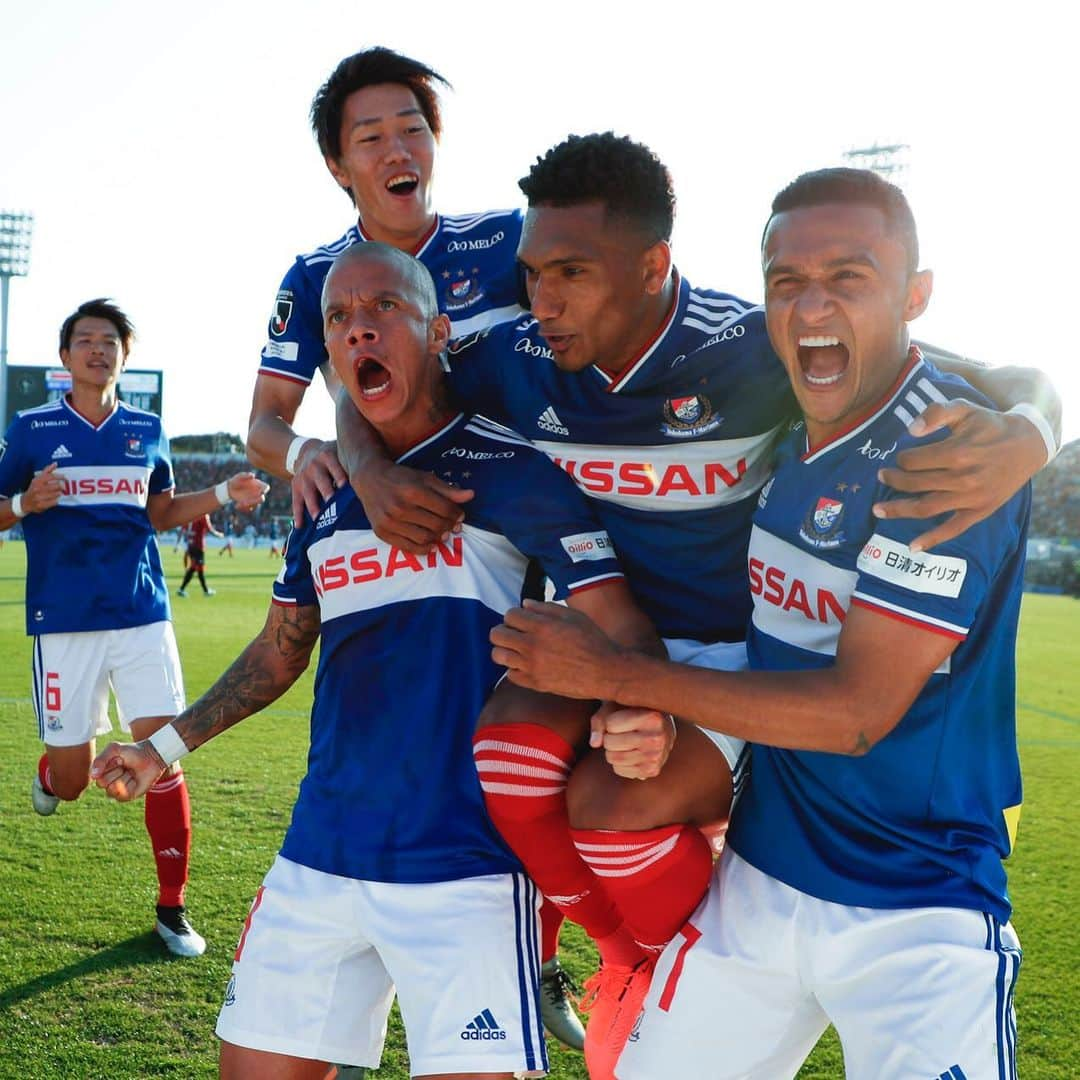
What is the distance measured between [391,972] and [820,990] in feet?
2.89

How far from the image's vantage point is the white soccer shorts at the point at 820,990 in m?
1.99

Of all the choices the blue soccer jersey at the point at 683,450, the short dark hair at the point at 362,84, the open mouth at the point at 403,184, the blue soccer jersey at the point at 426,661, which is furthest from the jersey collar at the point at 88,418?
the blue soccer jersey at the point at 683,450

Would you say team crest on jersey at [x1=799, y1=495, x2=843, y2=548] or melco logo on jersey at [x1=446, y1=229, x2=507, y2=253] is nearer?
team crest on jersey at [x1=799, y1=495, x2=843, y2=548]

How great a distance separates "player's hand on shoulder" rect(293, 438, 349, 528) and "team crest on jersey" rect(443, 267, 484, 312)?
2.84ft

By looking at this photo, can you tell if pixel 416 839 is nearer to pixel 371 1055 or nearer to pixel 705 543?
pixel 371 1055

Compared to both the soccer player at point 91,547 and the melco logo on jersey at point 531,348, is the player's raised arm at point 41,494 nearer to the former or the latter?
the soccer player at point 91,547

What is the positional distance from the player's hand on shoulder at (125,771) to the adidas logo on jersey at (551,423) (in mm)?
1254

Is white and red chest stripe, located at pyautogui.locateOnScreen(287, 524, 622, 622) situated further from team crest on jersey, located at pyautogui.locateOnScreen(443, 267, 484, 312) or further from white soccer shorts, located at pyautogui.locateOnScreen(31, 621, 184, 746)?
white soccer shorts, located at pyautogui.locateOnScreen(31, 621, 184, 746)

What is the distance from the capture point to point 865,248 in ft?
6.84

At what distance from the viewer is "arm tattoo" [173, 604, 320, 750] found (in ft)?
9.47

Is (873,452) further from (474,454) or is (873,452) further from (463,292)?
(463,292)

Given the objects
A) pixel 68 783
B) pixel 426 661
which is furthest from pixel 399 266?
pixel 68 783

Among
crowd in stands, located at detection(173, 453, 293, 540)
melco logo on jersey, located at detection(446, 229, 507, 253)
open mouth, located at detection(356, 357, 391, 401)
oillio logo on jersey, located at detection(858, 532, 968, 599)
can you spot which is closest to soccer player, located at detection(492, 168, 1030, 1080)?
oillio logo on jersey, located at detection(858, 532, 968, 599)

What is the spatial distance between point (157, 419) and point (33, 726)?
3722 millimetres
